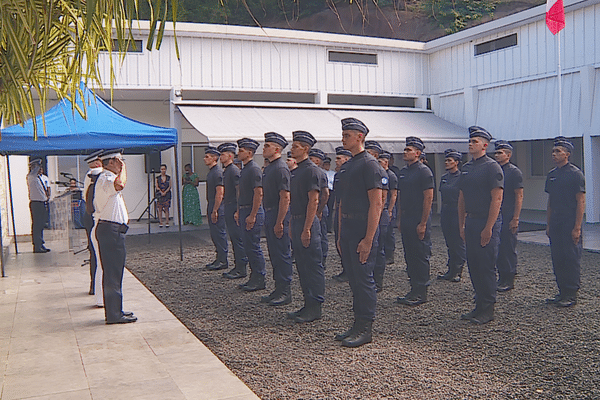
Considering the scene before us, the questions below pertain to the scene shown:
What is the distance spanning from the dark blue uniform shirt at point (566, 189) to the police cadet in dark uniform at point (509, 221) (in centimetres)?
56

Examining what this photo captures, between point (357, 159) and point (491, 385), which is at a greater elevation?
point (357, 159)

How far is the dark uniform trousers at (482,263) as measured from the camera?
5.28 meters

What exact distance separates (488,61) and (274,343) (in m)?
13.0

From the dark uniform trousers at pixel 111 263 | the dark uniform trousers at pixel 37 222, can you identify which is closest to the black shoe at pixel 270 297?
→ the dark uniform trousers at pixel 111 263

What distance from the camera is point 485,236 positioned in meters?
5.23

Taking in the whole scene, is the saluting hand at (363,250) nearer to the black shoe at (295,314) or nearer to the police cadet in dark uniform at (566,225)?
the black shoe at (295,314)

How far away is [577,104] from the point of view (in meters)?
13.3

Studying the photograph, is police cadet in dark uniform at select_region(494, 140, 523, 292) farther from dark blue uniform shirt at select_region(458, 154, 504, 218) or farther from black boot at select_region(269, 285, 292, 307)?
black boot at select_region(269, 285, 292, 307)

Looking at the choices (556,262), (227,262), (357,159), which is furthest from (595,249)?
(357,159)

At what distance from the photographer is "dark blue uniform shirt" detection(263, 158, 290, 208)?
20.7ft

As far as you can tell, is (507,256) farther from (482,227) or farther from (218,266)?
(218,266)

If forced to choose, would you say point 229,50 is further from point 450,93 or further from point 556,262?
point 556,262

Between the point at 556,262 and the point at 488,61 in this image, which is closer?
the point at 556,262

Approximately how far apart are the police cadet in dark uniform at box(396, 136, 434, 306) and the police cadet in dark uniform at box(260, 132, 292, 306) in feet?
4.13
